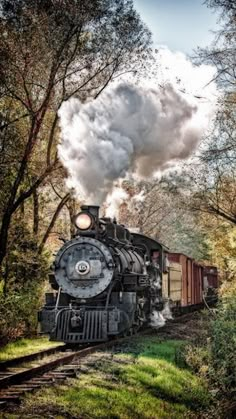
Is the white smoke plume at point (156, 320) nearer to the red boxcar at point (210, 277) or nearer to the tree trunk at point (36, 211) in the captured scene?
the tree trunk at point (36, 211)

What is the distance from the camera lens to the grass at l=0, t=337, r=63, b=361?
10247mm

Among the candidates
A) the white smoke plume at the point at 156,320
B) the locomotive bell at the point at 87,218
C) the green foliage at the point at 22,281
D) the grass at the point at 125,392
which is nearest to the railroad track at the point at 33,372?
the grass at the point at 125,392

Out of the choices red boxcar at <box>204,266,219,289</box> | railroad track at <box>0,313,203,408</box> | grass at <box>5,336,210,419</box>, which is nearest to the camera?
grass at <box>5,336,210,419</box>

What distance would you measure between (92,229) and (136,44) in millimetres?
5842

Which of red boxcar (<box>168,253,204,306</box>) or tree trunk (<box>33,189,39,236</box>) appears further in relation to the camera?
red boxcar (<box>168,253,204,306</box>)

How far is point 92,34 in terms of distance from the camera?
14.1m

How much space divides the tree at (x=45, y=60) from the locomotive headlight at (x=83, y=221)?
1.80 metres

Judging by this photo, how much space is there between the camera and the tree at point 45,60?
12.6 meters

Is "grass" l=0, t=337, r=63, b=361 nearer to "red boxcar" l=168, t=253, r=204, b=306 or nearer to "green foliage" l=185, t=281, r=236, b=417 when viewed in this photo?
"green foliage" l=185, t=281, r=236, b=417

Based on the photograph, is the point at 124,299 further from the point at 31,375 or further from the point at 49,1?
the point at 49,1

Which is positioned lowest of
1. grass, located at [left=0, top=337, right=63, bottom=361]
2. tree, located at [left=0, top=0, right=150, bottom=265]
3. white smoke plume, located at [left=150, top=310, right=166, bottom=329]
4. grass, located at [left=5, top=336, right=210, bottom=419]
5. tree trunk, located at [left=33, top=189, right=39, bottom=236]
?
grass, located at [left=5, top=336, right=210, bottom=419]

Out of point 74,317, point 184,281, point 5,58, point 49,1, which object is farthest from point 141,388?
point 184,281

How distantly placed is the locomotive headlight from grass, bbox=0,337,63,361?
9.40 ft

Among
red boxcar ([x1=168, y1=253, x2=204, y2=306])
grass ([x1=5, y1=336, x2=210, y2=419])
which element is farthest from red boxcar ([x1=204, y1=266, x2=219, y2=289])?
grass ([x1=5, y1=336, x2=210, y2=419])
